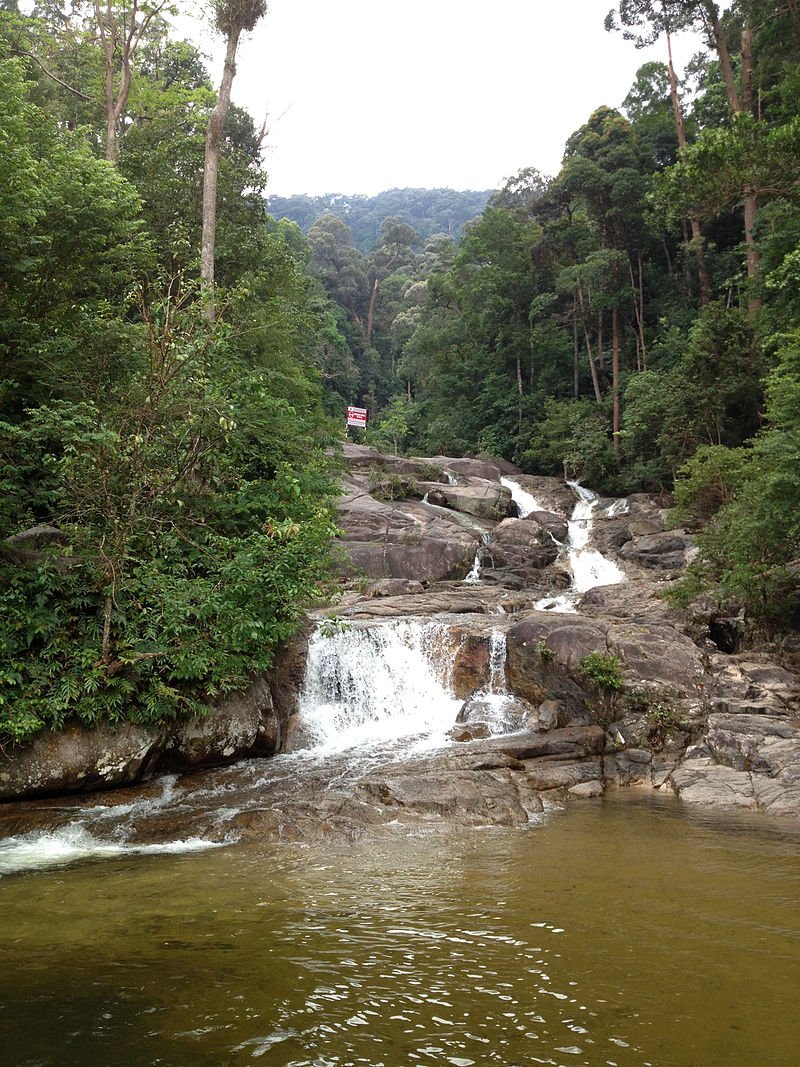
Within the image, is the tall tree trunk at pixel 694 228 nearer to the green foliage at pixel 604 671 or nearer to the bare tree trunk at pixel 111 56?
the bare tree trunk at pixel 111 56

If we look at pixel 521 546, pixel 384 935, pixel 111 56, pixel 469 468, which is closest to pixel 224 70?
pixel 111 56

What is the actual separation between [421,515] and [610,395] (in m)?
13.5

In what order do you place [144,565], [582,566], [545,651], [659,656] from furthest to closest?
1. [582,566]
2. [545,651]
3. [659,656]
4. [144,565]

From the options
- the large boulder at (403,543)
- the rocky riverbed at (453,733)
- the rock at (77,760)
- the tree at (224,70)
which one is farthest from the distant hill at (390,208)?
the rock at (77,760)

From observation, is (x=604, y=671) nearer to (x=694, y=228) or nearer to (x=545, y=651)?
(x=545, y=651)

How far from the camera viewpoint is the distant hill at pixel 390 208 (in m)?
120

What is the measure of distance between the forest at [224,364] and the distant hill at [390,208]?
87214mm

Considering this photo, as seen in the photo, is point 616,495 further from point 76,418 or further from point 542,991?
point 542,991

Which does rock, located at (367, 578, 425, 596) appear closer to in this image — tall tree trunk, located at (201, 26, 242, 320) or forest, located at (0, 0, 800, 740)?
forest, located at (0, 0, 800, 740)

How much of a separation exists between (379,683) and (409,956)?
8.68 meters

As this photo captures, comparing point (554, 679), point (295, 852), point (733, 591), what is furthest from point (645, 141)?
point (295, 852)

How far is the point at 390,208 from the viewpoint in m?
136

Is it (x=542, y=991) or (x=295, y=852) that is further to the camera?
(x=295, y=852)

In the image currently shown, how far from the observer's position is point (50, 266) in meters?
10.0
